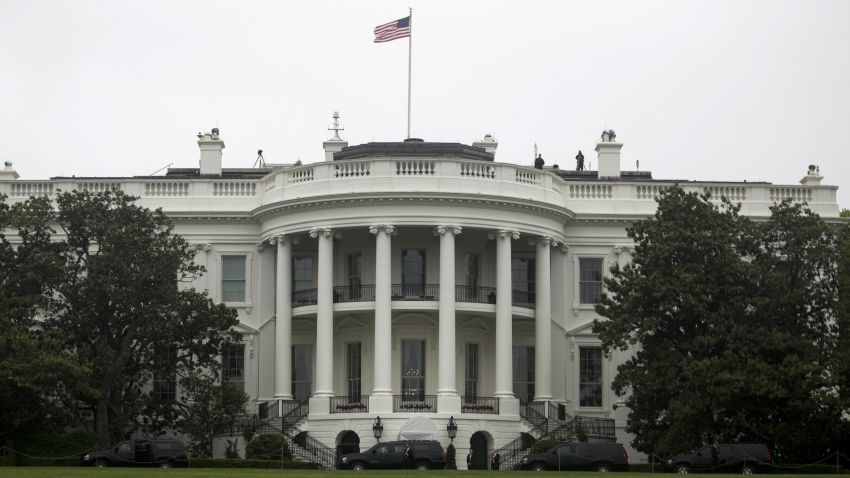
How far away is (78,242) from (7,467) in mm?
11381

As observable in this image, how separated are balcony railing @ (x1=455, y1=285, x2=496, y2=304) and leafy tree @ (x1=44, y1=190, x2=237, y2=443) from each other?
985 cm

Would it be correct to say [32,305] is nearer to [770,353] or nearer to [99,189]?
[99,189]

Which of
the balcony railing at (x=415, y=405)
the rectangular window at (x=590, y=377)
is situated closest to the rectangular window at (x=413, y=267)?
the balcony railing at (x=415, y=405)

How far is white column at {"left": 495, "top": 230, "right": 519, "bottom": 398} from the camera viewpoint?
61.0 meters

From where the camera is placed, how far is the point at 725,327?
53.2 m

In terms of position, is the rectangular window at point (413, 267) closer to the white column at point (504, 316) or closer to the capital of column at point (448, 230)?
the capital of column at point (448, 230)

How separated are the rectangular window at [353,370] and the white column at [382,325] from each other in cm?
309

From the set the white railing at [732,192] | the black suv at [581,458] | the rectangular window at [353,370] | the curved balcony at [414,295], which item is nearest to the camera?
the black suv at [581,458]

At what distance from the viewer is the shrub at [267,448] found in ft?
187

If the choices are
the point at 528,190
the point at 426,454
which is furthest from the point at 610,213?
the point at 426,454

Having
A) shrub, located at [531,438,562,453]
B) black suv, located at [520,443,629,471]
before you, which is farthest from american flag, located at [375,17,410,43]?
black suv, located at [520,443,629,471]

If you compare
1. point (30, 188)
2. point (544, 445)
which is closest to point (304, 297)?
point (30, 188)

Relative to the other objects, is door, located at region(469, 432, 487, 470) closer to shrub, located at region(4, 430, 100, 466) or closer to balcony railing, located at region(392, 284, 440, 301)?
balcony railing, located at region(392, 284, 440, 301)

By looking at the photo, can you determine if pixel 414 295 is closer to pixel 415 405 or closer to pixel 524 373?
pixel 415 405
